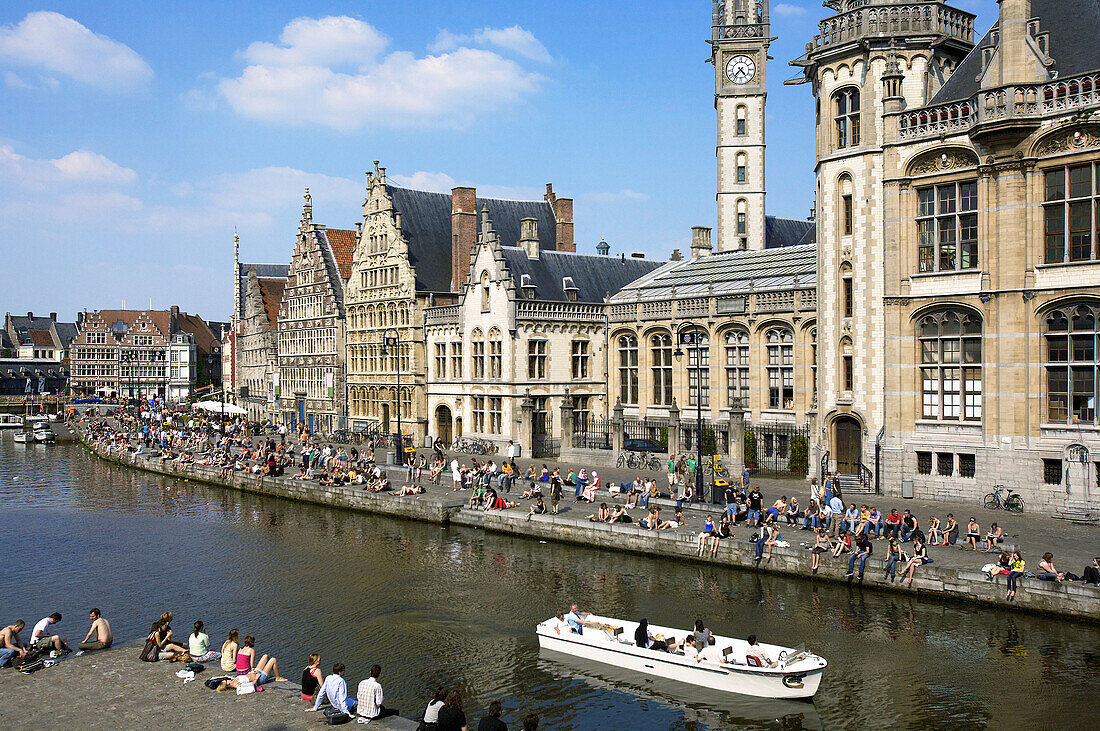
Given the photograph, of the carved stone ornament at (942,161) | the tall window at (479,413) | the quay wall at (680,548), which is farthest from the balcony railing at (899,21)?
the tall window at (479,413)

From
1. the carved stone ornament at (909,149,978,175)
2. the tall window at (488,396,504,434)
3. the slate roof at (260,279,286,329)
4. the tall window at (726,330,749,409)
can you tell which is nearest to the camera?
the carved stone ornament at (909,149,978,175)

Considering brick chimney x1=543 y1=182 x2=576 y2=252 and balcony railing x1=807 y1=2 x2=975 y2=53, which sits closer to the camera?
balcony railing x1=807 y1=2 x2=975 y2=53

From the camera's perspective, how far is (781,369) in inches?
1613

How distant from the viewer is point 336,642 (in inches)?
813

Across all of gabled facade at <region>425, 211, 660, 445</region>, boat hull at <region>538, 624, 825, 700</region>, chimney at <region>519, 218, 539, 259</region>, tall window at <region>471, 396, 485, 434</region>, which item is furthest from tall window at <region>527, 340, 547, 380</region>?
boat hull at <region>538, 624, 825, 700</region>

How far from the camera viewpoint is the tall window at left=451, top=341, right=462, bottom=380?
5141cm

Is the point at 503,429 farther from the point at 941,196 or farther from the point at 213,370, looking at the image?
the point at 213,370

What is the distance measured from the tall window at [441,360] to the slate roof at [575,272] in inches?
266

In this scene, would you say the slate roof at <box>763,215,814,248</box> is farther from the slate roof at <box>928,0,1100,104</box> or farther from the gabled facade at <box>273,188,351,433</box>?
the gabled facade at <box>273,188,351,433</box>

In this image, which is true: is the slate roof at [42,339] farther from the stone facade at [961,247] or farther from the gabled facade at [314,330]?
the stone facade at [961,247]

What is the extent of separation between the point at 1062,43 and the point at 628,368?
25423 mm

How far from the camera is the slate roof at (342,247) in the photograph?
6569cm

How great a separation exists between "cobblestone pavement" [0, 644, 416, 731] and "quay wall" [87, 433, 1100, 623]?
13.4 metres

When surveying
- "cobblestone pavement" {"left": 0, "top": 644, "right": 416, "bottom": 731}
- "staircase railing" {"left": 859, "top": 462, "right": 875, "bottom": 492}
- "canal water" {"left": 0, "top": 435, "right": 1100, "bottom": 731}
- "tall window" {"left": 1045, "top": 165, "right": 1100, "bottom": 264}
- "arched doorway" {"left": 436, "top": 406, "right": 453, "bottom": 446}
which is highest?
"tall window" {"left": 1045, "top": 165, "right": 1100, "bottom": 264}
